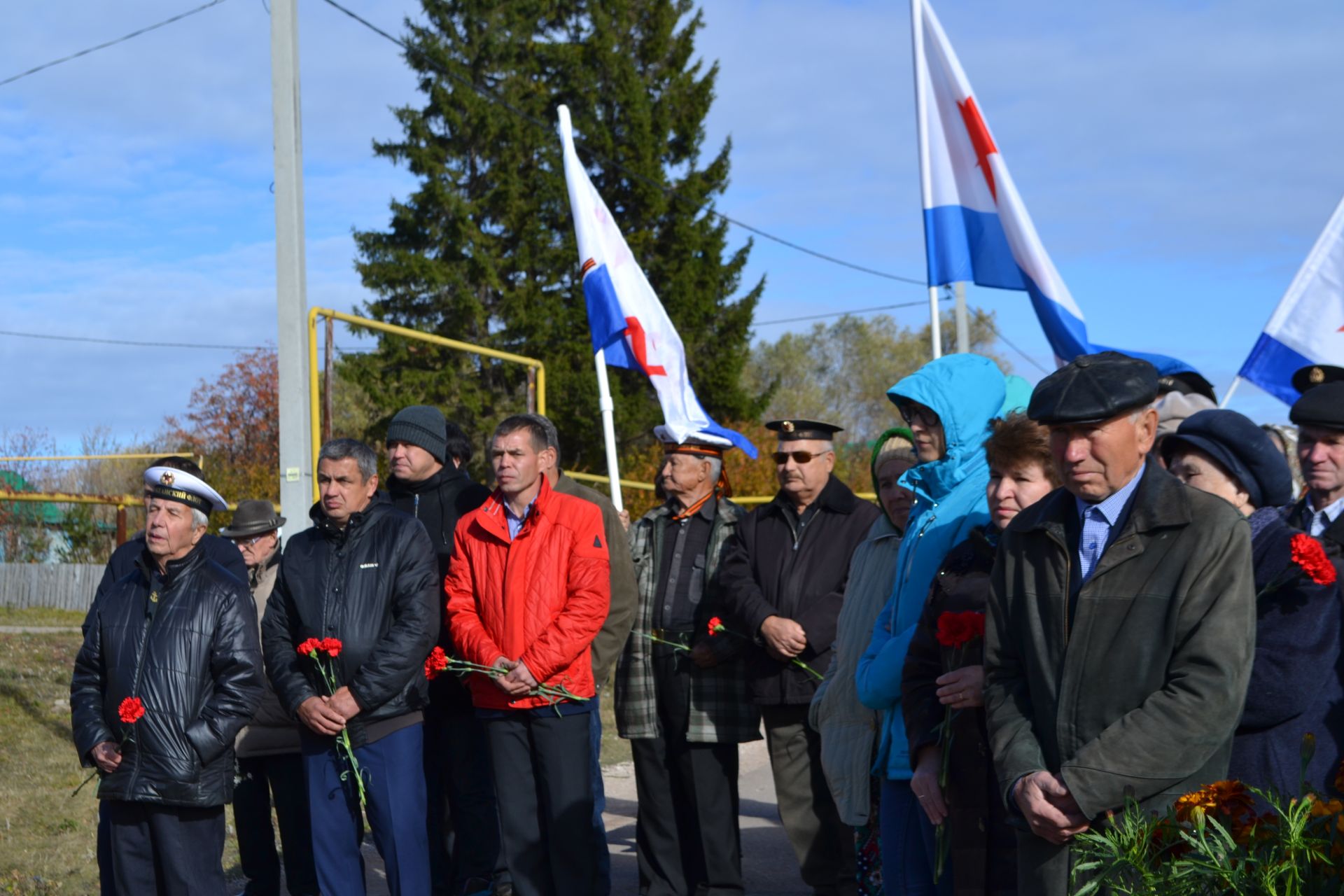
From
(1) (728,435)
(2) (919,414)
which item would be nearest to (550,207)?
(1) (728,435)

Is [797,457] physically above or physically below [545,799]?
above

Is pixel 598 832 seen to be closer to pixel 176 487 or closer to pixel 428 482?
pixel 428 482

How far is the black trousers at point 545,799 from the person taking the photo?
5176 mm

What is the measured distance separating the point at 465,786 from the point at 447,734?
0.26m

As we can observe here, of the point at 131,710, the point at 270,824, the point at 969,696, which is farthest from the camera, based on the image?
the point at 270,824

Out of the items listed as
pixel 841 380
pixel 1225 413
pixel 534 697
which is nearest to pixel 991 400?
pixel 1225 413

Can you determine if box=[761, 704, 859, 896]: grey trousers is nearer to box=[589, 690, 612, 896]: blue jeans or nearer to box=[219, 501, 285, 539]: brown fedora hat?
box=[589, 690, 612, 896]: blue jeans

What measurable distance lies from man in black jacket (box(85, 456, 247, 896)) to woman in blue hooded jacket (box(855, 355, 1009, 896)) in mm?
2557

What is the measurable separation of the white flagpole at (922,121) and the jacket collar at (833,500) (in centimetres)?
136

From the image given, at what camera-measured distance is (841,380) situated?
55.2m

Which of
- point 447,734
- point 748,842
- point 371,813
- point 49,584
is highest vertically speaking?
point 49,584

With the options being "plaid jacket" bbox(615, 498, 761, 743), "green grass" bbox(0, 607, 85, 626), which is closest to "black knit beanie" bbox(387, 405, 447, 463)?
"plaid jacket" bbox(615, 498, 761, 743)

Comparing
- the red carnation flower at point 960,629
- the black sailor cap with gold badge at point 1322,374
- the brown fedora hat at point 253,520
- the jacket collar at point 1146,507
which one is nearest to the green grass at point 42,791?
the brown fedora hat at point 253,520

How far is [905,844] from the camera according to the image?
3.83 metres
